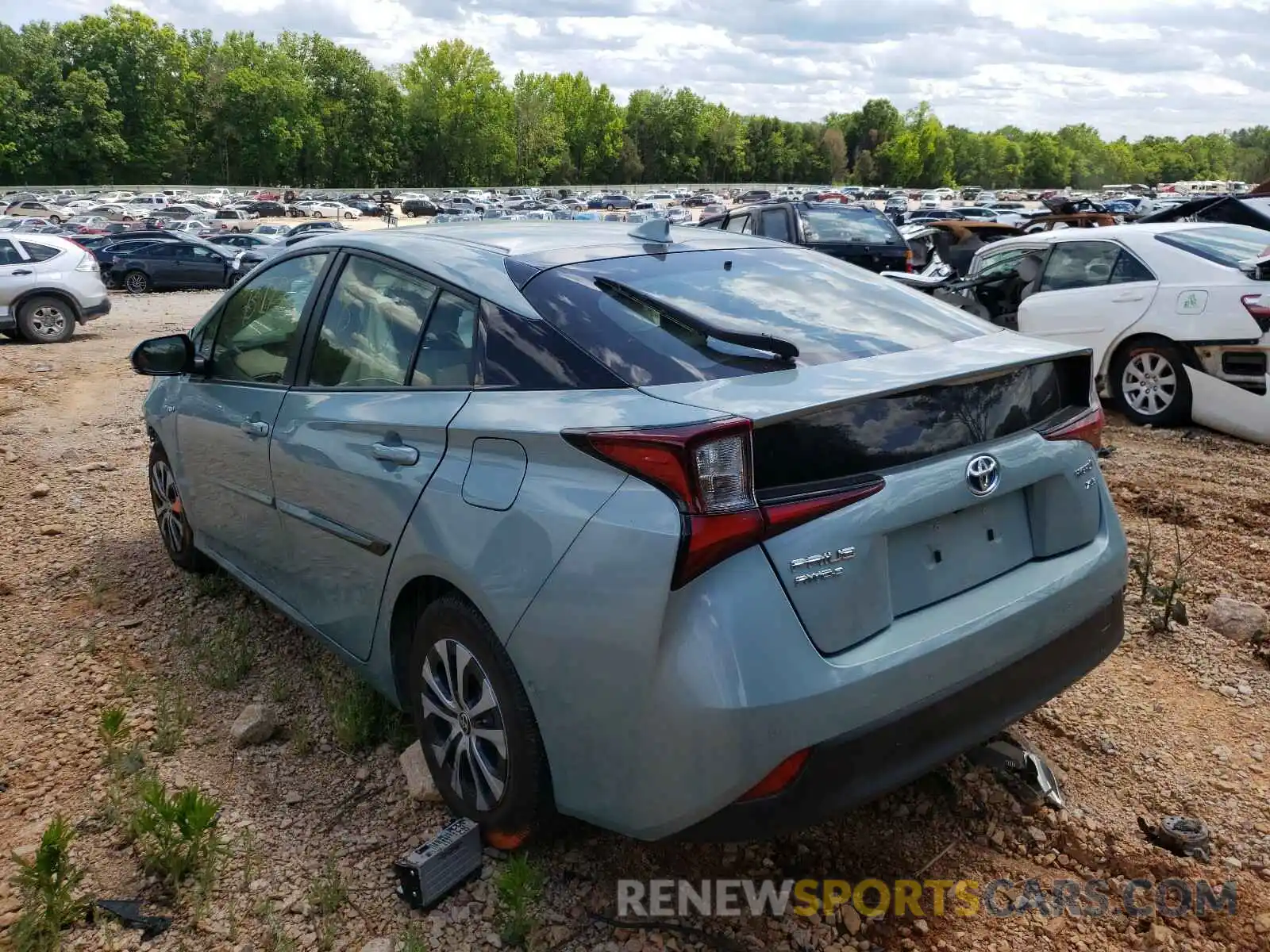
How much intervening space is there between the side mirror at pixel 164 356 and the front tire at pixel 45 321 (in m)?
12.4

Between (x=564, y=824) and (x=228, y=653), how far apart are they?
2.04 metres

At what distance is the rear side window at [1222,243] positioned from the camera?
7.40m

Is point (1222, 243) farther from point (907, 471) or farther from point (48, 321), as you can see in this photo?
point (48, 321)

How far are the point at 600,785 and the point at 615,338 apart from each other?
1.09 metres

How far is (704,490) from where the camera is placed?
2.10m

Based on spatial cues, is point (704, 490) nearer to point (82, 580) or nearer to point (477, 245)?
point (477, 245)

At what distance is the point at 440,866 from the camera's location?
2.60 m

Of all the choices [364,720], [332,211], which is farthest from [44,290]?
[332,211]

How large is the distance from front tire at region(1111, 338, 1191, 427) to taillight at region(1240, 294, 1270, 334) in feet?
1.97

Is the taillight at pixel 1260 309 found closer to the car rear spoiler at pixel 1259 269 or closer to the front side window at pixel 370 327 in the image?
the car rear spoiler at pixel 1259 269

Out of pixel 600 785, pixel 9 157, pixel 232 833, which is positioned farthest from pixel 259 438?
pixel 9 157

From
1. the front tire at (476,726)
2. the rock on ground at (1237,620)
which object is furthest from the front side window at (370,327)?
the rock on ground at (1237,620)

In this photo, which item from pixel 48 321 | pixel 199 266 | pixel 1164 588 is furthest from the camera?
pixel 199 266

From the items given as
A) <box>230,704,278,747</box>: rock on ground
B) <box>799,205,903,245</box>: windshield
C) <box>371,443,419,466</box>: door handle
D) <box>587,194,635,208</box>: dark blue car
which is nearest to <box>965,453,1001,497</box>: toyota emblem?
<box>371,443,419,466</box>: door handle
